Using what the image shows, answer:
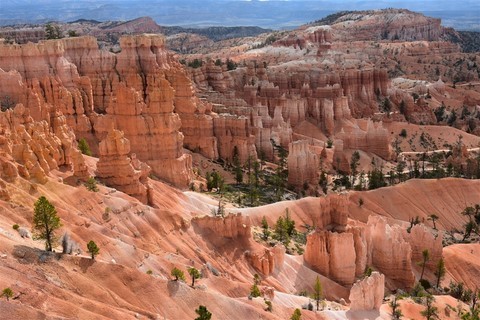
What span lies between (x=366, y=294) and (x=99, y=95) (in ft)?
101

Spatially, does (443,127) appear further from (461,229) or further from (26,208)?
(26,208)

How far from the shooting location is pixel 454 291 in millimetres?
40438

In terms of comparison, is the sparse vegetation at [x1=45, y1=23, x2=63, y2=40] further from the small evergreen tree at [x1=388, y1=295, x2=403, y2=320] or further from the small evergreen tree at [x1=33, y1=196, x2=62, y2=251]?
the small evergreen tree at [x1=33, y1=196, x2=62, y2=251]

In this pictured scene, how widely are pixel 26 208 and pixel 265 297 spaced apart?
402 inches

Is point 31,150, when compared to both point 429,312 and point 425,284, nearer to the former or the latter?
point 429,312

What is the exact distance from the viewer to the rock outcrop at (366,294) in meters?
30.9

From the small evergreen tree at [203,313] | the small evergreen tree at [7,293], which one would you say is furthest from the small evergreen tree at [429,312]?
the small evergreen tree at [7,293]

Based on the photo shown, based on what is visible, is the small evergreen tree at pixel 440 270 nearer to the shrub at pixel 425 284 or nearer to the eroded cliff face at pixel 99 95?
the shrub at pixel 425 284

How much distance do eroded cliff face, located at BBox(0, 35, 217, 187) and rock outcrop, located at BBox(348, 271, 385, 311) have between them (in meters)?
18.9

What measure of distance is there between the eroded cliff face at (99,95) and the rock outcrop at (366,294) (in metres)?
18.9

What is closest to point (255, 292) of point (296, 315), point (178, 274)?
point (296, 315)

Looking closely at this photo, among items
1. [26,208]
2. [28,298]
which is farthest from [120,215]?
[28,298]

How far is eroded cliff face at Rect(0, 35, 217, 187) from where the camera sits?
45906mm

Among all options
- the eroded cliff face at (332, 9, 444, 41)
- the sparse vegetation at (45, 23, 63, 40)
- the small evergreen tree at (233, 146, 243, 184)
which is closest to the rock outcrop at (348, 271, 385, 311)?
the small evergreen tree at (233, 146, 243, 184)
